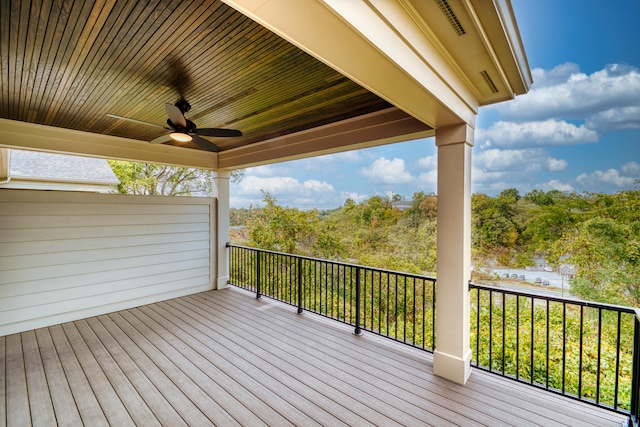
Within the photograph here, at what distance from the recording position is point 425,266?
29.6 feet

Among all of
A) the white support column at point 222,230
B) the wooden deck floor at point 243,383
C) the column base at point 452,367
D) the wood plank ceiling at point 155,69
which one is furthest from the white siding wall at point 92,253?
the column base at point 452,367

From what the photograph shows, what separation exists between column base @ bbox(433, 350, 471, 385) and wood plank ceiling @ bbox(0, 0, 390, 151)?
2.60 m

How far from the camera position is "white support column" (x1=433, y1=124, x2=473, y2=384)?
2461 millimetres

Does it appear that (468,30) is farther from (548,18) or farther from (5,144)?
(548,18)

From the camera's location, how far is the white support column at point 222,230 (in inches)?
216

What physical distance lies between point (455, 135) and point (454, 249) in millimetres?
1037

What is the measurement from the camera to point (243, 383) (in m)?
2.47

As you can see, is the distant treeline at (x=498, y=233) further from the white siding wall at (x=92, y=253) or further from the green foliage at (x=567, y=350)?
the white siding wall at (x=92, y=253)

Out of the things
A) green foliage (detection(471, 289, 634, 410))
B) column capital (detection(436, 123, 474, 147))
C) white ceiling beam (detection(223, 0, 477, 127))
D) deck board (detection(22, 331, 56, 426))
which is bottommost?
green foliage (detection(471, 289, 634, 410))

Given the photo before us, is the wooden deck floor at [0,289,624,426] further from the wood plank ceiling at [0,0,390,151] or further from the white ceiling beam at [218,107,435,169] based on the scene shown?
the wood plank ceiling at [0,0,390,151]

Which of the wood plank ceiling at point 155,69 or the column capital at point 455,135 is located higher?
the wood plank ceiling at point 155,69

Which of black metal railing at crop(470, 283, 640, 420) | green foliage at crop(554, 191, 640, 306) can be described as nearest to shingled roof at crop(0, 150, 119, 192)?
black metal railing at crop(470, 283, 640, 420)

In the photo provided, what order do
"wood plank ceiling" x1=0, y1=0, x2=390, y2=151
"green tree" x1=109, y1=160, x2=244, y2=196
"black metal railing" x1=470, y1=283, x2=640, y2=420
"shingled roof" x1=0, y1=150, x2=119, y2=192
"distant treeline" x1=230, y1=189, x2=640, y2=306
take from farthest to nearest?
1. "green tree" x1=109, y1=160, x2=244, y2=196
2. "distant treeline" x1=230, y1=189, x2=640, y2=306
3. "shingled roof" x1=0, y1=150, x2=119, y2=192
4. "black metal railing" x1=470, y1=283, x2=640, y2=420
5. "wood plank ceiling" x1=0, y1=0, x2=390, y2=151

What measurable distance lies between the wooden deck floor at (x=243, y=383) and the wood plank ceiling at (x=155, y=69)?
2.72 meters
